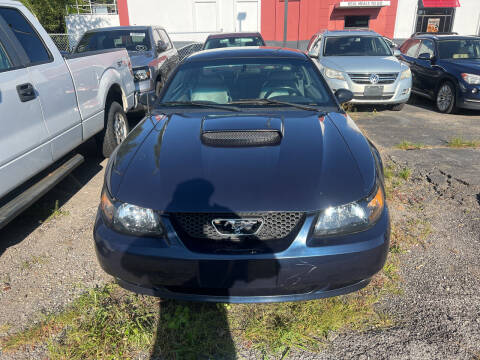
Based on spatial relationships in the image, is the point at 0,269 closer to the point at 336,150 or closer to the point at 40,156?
the point at 40,156

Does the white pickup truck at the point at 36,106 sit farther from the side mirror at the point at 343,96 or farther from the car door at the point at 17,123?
the side mirror at the point at 343,96

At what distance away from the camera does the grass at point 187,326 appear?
7.41 feet

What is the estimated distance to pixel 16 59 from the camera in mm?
3297

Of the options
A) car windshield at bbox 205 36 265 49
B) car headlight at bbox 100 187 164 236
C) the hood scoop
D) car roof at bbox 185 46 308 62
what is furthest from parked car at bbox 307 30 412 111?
car headlight at bbox 100 187 164 236

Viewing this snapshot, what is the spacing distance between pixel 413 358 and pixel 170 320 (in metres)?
1.45

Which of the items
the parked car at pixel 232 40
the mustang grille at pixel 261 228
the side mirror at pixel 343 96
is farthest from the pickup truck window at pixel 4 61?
the parked car at pixel 232 40

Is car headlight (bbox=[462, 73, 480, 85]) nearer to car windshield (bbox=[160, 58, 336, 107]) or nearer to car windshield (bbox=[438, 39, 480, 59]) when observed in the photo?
car windshield (bbox=[438, 39, 480, 59])

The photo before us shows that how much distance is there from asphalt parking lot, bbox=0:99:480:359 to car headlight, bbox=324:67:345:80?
124 inches

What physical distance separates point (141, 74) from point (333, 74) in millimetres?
3912

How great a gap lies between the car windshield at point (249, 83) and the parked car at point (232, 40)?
6826 mm

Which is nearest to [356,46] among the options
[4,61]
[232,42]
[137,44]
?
[232,42]

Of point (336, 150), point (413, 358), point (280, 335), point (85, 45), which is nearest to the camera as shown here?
point (413, 358)

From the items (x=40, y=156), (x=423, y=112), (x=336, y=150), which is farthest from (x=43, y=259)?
(x=423, y=112)

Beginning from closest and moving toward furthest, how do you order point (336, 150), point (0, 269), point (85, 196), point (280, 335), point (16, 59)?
point (280, 335) → point (336, 150) → point (0, 269) → point (16, 59) → point (85, 196)
